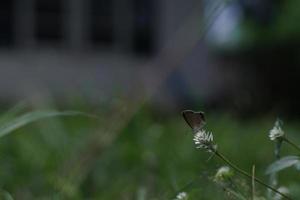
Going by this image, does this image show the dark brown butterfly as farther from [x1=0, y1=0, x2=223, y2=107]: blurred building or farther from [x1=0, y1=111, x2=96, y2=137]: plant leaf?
[x1=0, y1=0, x2=223, y2=107]: blurred building

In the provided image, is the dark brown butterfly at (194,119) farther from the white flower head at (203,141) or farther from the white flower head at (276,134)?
the white flower head at (276,134)

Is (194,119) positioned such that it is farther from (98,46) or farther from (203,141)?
(98,46)

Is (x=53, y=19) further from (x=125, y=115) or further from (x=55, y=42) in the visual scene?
(x=125, y=115)

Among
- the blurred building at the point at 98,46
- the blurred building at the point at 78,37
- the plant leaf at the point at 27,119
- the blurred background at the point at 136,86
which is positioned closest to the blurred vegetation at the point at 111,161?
the blurred background at the point at 136,86

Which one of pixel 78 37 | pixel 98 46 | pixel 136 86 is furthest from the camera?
pixel 98 46

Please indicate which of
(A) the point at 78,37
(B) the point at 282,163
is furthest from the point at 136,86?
(A) the point at 78,37

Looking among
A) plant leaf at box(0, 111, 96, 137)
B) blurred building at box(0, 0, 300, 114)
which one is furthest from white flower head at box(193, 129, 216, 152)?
blurred building at box(0, 0, 300, 114)

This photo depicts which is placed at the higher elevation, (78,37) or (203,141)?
(203,141)
